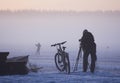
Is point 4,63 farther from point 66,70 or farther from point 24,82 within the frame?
point 24,82

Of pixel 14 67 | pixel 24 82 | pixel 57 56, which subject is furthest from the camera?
pixel 57 56

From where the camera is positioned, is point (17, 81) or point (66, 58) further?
point (66, 58)

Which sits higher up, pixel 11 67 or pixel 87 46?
pixel 87 46

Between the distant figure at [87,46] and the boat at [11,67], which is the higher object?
the distant figure at [87,46]

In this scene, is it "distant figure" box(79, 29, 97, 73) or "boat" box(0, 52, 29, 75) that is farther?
"distant figure" box(79, 29, 97, 73)

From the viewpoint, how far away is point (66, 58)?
20984 mm

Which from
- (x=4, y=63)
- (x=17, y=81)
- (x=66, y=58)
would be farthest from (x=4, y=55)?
(x=17, y=81)

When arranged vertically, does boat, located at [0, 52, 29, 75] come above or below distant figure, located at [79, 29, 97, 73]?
below

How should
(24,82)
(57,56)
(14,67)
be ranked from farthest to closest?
(57,56) → (14,67) → (24,82)

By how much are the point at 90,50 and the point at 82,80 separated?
478 centimetres

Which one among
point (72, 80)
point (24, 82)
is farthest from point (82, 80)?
point (24, 82)

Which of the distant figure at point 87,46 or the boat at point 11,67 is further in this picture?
the distant figure at point 87,46

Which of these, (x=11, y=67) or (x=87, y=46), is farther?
(x=87, y=46)

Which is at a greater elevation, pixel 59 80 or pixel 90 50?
pixel 90 50
